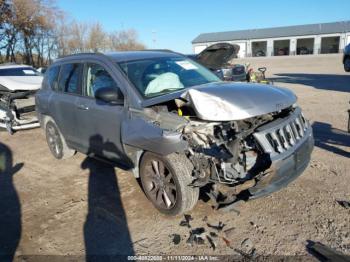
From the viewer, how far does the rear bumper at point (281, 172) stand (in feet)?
10.8

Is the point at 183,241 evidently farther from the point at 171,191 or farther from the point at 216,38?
the point at 216,38

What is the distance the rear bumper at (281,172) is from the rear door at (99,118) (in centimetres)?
180

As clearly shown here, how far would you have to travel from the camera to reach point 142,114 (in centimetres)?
382

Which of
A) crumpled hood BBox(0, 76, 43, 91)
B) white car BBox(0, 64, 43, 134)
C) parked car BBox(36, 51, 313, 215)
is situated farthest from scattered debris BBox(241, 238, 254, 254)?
crumpled hood BBox(0, 76, 43, 91)

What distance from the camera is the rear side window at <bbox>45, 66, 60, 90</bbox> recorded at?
5.82 metres

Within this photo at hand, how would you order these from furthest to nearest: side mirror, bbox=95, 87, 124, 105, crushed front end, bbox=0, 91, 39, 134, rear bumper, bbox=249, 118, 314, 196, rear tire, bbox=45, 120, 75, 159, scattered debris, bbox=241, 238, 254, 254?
1. crushed front end, bbox=0, 91, 39, 134
2. rear tire, bbox=45, 120, 75, 159
3. side mirror, bbox=95, 87, 124, 105
4. rear bumper, bbox=249, 118, 314, 196
5. scattered debris, bbox=241, 238, 254, 254

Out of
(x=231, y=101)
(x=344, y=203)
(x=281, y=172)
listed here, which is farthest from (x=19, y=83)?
(x=344, y=203)

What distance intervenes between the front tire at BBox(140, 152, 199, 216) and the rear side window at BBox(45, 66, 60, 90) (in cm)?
276

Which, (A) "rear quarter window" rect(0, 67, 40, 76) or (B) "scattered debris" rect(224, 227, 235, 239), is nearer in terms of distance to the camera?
(B) "scattered debris" rect(224, 227, 235, 239)

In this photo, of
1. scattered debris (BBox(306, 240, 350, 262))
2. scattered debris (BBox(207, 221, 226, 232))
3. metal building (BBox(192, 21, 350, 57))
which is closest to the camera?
scattered debris (BBox(306, 240, 350, 262))

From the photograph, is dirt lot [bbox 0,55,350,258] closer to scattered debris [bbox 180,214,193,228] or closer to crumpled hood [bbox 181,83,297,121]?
scattered debris [bbox 180,214,193,228]

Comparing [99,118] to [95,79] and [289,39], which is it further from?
[289,39]

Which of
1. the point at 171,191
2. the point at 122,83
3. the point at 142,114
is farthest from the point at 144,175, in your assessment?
the point at 122,83

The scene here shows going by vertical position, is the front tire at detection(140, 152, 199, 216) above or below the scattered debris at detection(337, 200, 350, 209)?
above
